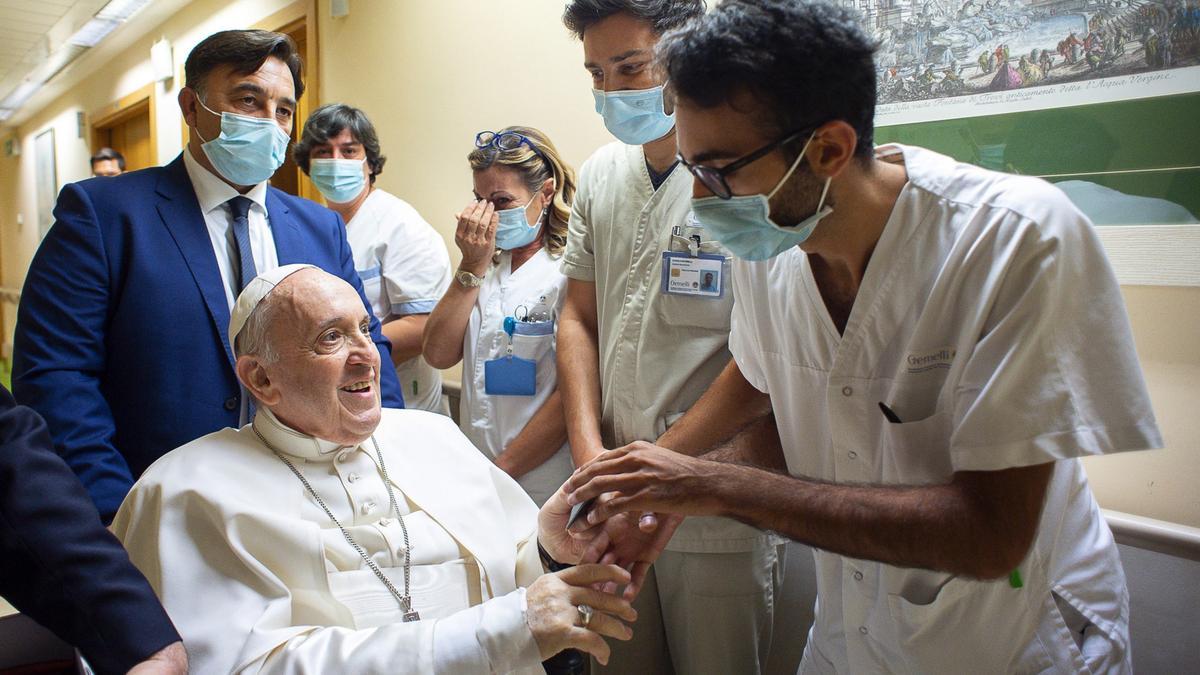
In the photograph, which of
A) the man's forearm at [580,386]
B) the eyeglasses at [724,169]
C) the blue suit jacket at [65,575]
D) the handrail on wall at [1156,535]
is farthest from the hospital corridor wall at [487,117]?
the blue suit jacket at [65,575]

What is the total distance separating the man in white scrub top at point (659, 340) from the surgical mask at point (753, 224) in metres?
0.45

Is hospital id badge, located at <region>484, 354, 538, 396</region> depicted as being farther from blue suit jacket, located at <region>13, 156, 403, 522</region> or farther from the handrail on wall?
the handrail on wall

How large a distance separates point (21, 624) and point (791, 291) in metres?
1.48

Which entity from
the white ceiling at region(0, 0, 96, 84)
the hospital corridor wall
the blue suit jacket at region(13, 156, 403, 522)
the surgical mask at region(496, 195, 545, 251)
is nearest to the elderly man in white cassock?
the blue suit jacket at region(13, 156, 403, 522)

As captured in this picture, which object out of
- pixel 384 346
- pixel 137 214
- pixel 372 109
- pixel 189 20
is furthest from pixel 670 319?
pixel 189 20

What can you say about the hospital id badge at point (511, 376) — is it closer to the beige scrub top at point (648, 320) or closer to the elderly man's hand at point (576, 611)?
the beige scrub top at point (648, 320)

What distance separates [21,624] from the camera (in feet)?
4.90

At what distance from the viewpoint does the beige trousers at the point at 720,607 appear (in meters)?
1.88

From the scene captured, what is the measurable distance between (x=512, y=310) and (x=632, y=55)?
846 millimetres

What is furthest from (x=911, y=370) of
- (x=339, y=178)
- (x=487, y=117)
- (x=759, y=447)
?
(x=487, y=117)

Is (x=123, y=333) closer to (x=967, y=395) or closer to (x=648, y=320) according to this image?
(x=648, y=320)

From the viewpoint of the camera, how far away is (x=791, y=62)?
122 cm

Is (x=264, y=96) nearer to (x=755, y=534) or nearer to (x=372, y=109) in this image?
(x=755, y=534)

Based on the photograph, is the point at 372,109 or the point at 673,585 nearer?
the point at 673,585
